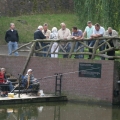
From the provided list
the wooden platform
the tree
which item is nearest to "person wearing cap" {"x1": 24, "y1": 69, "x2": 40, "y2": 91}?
the wooden platform

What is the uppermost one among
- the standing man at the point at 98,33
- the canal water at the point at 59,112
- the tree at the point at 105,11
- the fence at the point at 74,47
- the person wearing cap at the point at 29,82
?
the tree at the point at 105,11

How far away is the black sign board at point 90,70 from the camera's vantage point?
24.5 metres

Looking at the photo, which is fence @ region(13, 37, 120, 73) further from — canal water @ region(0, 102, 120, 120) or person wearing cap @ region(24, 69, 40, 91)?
canal water @ region(0, 102, 120, 120)

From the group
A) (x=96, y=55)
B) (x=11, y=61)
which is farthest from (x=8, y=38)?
(x=96, y=55)

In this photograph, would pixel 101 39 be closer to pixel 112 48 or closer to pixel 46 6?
pixel 112 48

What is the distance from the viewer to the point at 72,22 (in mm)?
51969

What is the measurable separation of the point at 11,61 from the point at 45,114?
6522 millimetres

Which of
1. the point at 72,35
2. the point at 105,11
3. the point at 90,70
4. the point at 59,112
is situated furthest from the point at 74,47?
the point at 105,11

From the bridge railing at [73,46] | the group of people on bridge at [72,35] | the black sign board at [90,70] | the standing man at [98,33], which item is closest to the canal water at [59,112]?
the black sign board at [90,70]

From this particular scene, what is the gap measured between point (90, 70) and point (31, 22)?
25.5 metres

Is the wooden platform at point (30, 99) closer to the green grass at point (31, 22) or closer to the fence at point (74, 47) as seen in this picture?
the fence at point (74, 47)

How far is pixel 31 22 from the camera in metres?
49.8

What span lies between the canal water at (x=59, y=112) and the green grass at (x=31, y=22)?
22.4m

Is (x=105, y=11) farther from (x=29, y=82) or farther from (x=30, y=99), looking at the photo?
(x=30, y=99)
